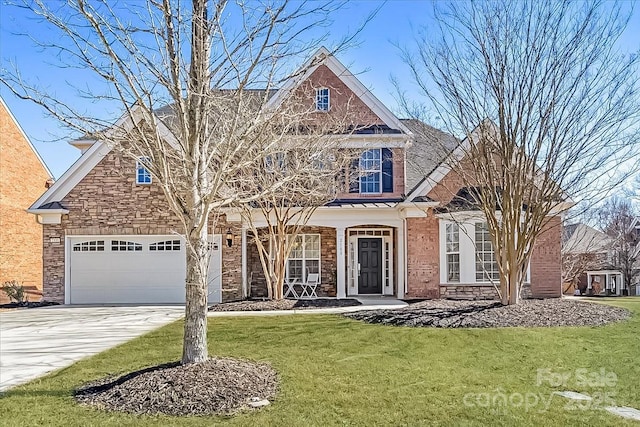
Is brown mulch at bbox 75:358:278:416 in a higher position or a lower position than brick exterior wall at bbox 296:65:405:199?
lower

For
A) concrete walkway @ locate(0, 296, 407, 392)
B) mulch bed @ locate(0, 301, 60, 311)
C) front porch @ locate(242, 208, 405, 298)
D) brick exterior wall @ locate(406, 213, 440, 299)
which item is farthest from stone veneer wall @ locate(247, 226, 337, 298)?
mulch bed @ locate(0, 301, 60, 311)

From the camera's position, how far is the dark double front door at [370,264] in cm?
1892

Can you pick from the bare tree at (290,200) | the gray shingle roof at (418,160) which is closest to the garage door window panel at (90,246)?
the bare tree at (290,200)

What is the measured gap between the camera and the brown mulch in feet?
18.2

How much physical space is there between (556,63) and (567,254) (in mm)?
20864

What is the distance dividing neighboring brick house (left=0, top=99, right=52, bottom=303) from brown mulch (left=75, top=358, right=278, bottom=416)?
16805 mm

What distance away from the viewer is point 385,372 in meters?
7.03

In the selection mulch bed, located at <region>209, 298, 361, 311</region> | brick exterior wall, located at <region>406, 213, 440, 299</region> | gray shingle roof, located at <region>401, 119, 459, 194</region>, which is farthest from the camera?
gray shingle roof, located at <region>401, 119, 459, 194</region>

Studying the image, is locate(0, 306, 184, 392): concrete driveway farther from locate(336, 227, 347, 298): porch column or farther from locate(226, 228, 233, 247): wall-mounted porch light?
locate(336, 227, 347, 298): porch column

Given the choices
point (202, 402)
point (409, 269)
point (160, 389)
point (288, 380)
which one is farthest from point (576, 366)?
point (409, 269)

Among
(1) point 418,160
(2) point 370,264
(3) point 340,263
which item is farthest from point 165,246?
(1) point 418,160

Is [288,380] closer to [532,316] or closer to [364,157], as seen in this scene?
[532,316]

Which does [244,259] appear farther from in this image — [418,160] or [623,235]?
[623,235]

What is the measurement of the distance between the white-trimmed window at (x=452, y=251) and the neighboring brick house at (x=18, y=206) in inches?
616
